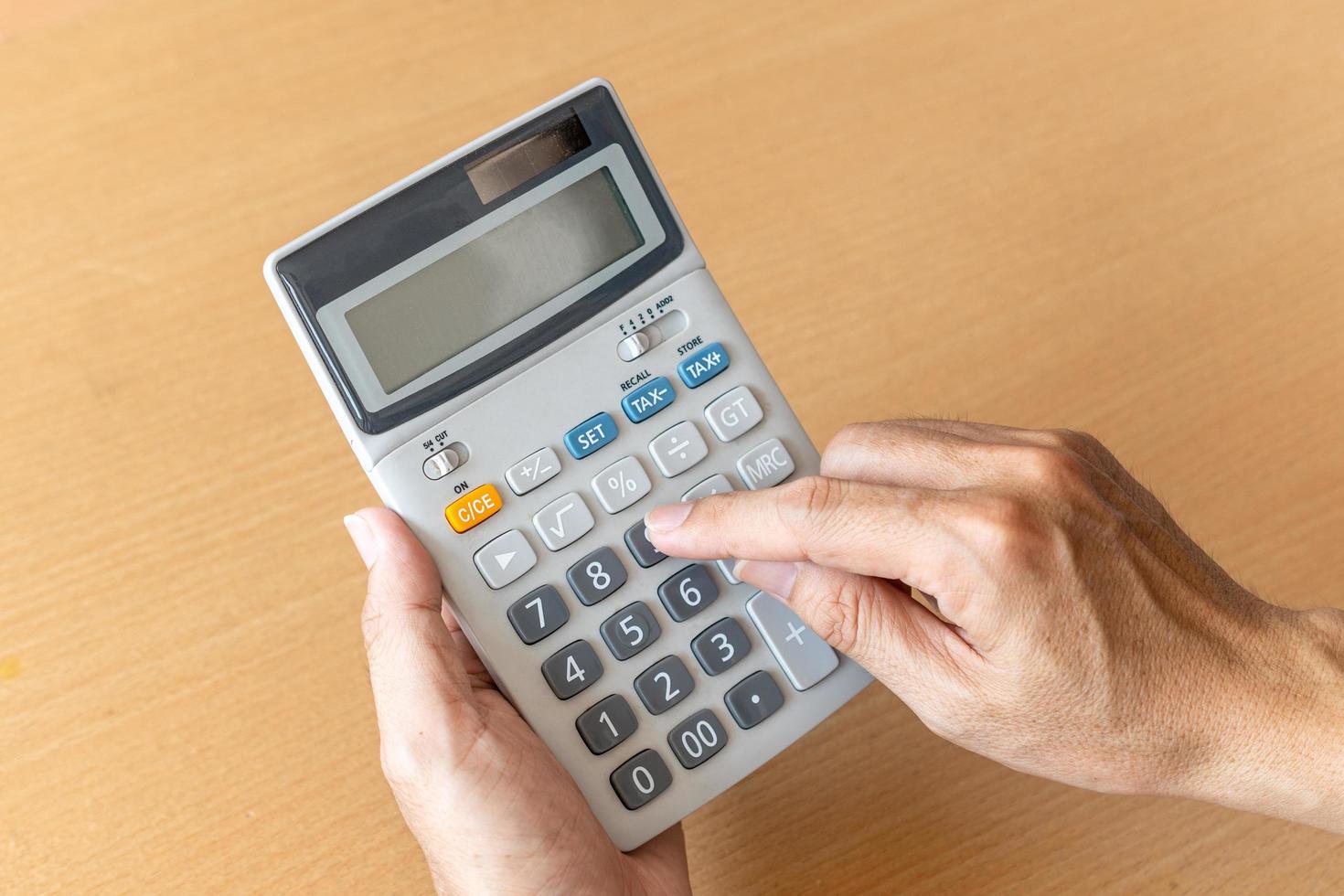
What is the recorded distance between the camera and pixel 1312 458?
2.22 ft

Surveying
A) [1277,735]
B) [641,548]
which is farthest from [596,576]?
[1277,735]

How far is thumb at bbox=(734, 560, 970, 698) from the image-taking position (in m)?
Result: 0.49

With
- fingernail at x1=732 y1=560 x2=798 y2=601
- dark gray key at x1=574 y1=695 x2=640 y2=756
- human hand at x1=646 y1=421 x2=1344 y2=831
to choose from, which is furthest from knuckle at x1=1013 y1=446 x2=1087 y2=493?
dark gray key at x1=574 y1=695 x2=640 y2=756

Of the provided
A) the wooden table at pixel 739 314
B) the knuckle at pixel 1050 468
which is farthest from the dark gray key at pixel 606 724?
the knuckle at pixel 1050 468

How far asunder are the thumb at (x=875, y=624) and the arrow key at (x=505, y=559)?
0.43 ft

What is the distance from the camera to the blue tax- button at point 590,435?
56 cm

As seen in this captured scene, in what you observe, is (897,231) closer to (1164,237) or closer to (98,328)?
(1164,237)

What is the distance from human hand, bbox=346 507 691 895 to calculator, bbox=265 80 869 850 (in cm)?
2

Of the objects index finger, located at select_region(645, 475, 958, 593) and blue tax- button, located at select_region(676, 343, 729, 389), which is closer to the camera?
index finger, located at select_region(645, 475, 958, 593)

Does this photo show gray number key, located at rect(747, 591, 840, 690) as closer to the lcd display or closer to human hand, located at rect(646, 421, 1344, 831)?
human hand, located at rect(646, 421, 1344, 831)

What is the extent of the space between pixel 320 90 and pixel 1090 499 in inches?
21.6

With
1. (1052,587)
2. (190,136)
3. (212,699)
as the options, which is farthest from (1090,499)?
(190,136)

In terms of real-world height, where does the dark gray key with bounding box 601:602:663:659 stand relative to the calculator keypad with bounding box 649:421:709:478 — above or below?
below

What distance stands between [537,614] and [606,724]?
64mm
